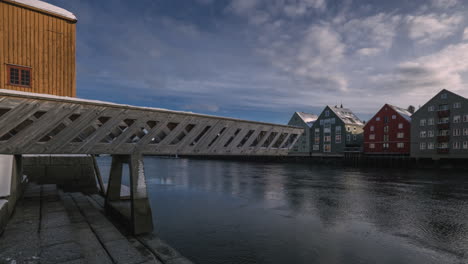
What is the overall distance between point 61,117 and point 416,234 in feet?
54.0

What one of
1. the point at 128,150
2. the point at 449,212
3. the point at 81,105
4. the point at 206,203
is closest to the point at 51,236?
the point at 128,150

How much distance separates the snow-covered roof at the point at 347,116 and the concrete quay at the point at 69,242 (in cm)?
7079

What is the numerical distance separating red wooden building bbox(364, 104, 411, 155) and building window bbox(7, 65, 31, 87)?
2755 inches

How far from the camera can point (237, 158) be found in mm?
100688

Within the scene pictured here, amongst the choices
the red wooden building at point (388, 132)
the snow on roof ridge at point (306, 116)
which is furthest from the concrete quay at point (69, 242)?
the snow on roof ridge at point (306, 116)

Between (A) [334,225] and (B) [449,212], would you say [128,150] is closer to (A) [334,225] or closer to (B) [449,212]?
(A) [334,225]

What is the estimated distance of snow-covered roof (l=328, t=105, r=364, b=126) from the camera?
232 ft

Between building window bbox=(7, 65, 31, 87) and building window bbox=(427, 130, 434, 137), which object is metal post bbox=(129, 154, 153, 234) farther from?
building window bbox=(427, 130, 434, 137)

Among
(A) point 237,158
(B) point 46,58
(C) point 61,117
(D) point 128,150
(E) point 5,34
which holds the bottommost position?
(A) point 237,158

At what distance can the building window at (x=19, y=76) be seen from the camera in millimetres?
16094

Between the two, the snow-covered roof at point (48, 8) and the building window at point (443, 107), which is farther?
the building window at point (443, 107)

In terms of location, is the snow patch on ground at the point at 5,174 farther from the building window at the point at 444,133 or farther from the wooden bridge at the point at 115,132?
the building window at the point at 444,133

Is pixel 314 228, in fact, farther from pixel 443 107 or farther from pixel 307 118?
pixel 307 118

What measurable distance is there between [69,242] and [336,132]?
2860 inches
